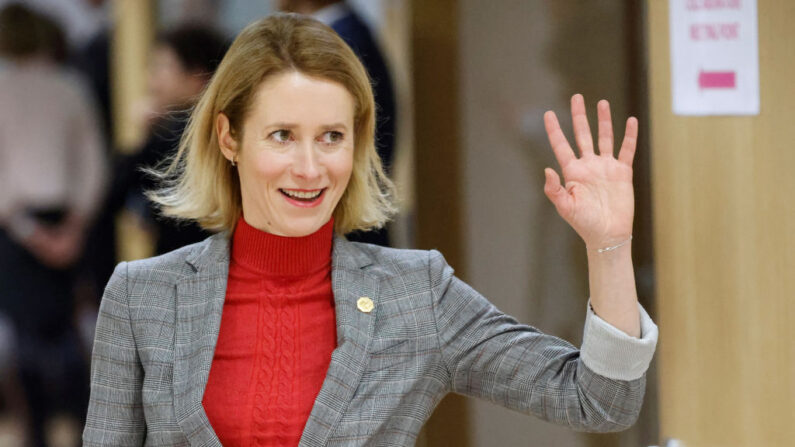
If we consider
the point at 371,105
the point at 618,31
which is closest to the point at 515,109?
the point at 618,31

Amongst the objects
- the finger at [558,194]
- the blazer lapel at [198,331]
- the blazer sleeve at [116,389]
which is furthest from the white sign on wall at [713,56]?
the blazer sleeve at [116,389]

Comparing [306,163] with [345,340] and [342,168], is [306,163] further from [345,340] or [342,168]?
[345,340]

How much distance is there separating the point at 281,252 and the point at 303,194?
117mm

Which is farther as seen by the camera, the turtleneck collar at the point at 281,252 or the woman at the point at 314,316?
the turtleneck collar at the point at 281,252

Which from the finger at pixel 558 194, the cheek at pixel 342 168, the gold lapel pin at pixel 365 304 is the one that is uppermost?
the cheek at pixel 342 168

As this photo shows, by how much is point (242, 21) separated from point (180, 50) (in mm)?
235

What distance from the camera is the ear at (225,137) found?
1856 mm

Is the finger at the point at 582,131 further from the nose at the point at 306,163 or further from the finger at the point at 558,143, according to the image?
the nose at the point at 306,163

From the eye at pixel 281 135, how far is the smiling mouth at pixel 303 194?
0.28 ft

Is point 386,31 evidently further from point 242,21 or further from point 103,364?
point 103,364

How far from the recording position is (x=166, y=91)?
11.6 feet

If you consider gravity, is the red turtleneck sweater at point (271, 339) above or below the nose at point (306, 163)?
below

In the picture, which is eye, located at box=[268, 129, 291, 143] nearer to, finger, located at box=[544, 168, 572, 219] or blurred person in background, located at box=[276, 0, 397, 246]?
finger, located at box=[544, 168, 572, 219]

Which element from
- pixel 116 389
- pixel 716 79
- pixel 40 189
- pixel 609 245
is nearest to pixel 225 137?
pixel 116 389
